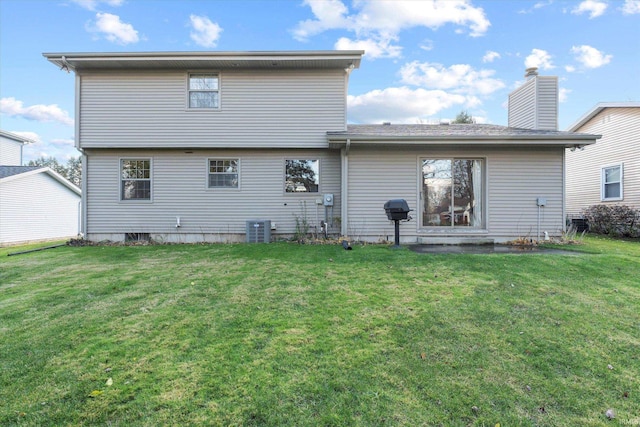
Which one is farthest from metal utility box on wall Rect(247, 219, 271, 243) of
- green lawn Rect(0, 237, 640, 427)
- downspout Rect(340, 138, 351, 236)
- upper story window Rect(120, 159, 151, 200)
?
green lawn Rect(0, 237, 640, 427)

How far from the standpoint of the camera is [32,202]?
55.2 ft

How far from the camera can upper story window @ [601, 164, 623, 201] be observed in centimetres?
1210

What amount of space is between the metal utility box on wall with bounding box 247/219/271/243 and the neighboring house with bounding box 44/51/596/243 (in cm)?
7

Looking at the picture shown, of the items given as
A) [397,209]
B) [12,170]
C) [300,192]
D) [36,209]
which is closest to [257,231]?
[300,192]

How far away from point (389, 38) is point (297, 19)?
4.76m

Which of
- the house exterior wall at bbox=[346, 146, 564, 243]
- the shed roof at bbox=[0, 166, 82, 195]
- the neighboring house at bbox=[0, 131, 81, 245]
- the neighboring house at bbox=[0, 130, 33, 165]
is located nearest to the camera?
the house exterior wall at bbox=[346, 146, 564, 243]

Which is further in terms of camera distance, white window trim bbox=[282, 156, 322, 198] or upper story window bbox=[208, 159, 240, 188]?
upper story window bbox=[208, 159, 240, 188]

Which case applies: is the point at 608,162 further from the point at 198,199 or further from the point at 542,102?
the point at 198,199

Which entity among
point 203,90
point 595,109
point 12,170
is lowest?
point 12,170

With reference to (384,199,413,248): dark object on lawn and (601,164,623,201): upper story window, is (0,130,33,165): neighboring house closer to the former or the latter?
(384,199,413,248): dark object on lawn

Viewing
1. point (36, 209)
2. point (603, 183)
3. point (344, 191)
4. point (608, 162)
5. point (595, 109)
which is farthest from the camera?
point (36, 209)

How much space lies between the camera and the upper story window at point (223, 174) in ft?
31.3

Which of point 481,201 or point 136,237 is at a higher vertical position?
Answer: point 481,201

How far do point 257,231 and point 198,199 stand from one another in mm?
2180
